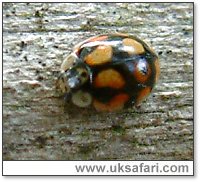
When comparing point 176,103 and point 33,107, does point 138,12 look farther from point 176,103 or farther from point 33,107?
point 33,107

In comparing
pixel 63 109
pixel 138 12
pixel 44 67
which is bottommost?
pixel 63 109

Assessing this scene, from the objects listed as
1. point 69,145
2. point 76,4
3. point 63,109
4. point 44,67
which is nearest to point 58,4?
point 76,4

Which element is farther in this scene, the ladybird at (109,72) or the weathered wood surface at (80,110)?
the weathered wood surface at (80,110)

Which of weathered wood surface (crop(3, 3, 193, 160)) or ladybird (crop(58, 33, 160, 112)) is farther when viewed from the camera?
weathered wood surface (crop(3, 3, 193, 160))

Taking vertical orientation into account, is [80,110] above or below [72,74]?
below
